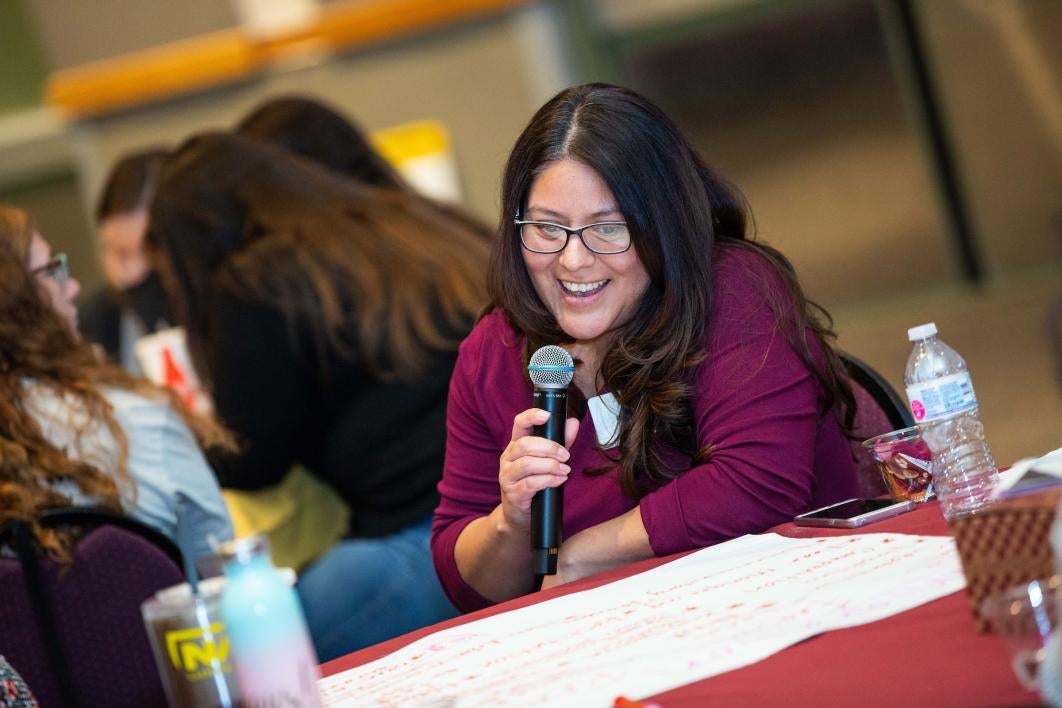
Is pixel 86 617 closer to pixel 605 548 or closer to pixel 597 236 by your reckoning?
pixel 605 548

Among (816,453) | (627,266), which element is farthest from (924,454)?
(627,266)

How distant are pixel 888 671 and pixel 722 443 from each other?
32.0 inches

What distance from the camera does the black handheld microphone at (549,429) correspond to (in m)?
1.83

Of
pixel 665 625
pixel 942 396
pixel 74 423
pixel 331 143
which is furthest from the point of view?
pixel 331 143

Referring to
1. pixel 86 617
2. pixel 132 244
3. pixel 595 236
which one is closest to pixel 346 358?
pixel 86 617

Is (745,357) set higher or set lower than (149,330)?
lower

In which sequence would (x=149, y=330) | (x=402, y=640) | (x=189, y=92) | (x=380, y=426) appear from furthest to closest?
(x=189, y=92) < (x=149, y=330) < (x=380, y=426) < (x=402, y=640)

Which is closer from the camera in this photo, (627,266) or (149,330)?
(627,266)

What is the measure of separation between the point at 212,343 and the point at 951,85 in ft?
13.3

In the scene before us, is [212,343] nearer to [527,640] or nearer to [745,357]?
[745,357]

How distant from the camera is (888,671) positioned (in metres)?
1.14

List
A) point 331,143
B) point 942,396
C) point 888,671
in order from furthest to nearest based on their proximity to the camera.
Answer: point 331,143 → point 942,396 → point 888,671

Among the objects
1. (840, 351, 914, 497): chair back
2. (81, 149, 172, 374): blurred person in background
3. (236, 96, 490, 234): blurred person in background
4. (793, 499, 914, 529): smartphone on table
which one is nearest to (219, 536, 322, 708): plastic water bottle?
(793, 499, 914, 529): smartphone on table

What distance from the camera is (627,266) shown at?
2.02m
